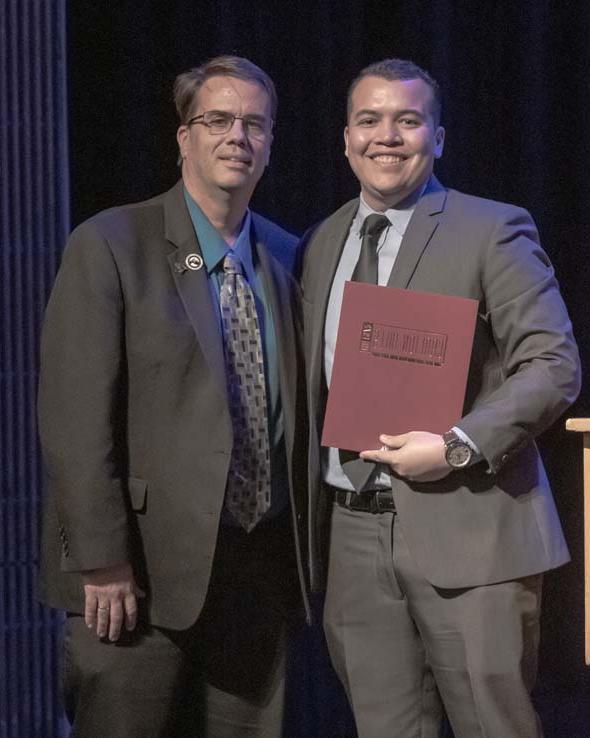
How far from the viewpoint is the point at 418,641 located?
2062mm

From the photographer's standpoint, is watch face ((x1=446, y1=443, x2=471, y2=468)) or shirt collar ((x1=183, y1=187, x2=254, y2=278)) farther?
shirt collar ((x1=183, y1=187, x2=254, y2=278))

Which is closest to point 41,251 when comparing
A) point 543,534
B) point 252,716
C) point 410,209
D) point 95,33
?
point 95,33

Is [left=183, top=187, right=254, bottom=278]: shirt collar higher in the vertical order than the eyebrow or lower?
lower

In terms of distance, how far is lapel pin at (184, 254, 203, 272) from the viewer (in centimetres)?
203

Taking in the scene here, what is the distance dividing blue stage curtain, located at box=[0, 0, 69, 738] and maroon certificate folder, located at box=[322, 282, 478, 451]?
107 cm

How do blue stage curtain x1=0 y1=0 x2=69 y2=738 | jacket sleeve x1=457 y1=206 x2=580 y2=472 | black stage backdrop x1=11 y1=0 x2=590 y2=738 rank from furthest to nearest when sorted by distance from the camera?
black stage backdrop x1=11 y1=0 x2=590 y2=738, blue stage curtain x1=0 y1=0 x2=69 y2=738, jacket sleeve x1=457 y1=206 x2=580 y2=472

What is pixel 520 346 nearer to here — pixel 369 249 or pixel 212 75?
pixel 369 249

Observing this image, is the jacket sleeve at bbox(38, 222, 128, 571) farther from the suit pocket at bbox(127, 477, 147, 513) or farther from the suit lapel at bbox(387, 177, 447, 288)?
the suit lapel at bbox(387, 177, 447, 288)

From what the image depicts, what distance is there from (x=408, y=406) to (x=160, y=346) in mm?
455

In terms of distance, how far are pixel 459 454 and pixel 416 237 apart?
412 millimetres

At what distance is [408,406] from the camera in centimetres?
195

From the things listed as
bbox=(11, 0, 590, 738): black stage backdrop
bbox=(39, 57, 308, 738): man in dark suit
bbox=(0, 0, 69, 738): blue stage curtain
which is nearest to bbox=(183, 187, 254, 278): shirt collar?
bbox=(39, 57, 308, 738): man in dark suit

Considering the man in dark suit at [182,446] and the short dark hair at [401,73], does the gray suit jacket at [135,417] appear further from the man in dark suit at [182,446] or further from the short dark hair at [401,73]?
the short dark hair at [401,73]

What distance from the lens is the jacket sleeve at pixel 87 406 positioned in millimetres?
1924
